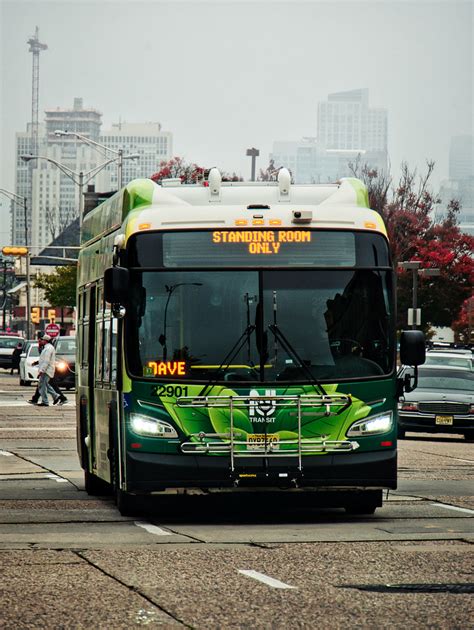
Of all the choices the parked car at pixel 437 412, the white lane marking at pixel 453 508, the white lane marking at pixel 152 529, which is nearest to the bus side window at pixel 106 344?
the white lane marking at pixel 152 529

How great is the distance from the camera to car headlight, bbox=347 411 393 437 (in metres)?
13.4

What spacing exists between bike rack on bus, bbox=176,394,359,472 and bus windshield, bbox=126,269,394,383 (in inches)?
7.4

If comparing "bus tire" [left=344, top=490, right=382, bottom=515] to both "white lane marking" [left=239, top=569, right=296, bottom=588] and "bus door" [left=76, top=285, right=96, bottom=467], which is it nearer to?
"bus door" [left=76, top=285, right=96, bottom=467]

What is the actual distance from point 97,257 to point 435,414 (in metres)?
13.3

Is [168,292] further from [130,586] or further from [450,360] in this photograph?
[450,360]

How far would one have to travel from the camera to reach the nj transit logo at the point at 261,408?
13.3 metres

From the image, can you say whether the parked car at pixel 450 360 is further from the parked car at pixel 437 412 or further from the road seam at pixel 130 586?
the road seam at pixel 130 586

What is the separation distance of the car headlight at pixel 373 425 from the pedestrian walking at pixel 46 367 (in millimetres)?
25389

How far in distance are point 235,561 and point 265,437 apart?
276cm

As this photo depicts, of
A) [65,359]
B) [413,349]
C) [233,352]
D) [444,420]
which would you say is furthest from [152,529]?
[65,359]

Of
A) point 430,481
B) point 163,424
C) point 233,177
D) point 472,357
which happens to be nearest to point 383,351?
point 163,424

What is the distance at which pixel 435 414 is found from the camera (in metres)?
28.1

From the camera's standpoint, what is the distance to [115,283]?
43.7 feet

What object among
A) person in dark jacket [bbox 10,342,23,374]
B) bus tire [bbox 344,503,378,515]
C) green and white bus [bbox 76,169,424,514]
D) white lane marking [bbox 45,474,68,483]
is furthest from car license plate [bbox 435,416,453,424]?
person in dark jacket [bbox 10,342,23,374]
